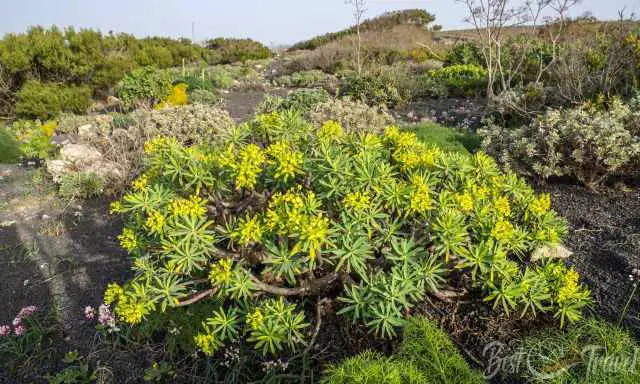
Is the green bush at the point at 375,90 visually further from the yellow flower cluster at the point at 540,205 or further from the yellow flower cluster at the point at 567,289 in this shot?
the yellow flower cluster at the point at 567,289

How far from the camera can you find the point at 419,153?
2375 millimetres

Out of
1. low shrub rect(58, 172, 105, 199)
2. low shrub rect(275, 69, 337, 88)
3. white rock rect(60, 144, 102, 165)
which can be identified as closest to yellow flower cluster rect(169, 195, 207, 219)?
low shrub rect(58, 172, 105, 199)

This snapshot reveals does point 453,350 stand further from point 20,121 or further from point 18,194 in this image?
point 20,121

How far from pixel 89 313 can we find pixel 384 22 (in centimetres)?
2800

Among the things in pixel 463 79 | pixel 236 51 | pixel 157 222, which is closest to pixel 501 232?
pixel 157 222

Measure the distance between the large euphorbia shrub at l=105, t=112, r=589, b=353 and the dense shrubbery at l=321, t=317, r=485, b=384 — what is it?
132 millimetres

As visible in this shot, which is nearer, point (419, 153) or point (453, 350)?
point (453, 350)

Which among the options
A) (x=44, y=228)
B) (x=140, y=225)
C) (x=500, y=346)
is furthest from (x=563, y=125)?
(x=44, y=228)

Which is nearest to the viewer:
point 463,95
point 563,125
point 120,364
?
point 120,364

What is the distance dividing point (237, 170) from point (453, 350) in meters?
1.41

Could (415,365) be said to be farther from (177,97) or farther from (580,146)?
(177,97)

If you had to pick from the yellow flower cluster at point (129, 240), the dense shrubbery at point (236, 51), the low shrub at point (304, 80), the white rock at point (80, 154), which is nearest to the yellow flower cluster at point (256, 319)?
the yellow flower cluster at point (129, 240)

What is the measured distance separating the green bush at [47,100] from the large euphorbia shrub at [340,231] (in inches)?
350

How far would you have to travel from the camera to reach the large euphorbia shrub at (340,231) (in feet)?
6.08
